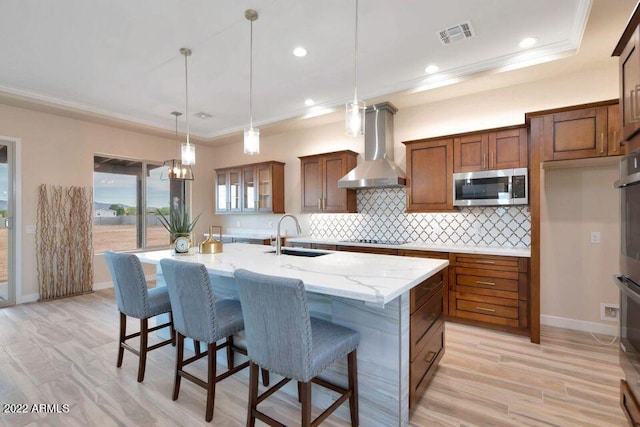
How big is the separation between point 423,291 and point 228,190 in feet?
16.5

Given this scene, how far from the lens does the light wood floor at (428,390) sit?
6.59ft

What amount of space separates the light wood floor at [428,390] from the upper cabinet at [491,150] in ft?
6.15

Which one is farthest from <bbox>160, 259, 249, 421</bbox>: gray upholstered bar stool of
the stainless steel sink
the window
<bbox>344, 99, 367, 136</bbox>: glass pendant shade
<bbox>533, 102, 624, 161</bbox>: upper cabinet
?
the window

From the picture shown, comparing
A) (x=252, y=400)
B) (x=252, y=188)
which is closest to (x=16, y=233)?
(x=252, y=188)

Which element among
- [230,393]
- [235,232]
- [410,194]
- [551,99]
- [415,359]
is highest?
[551,99]

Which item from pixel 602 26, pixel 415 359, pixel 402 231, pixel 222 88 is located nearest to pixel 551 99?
pixel 602 26

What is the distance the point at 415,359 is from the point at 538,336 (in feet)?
6.30

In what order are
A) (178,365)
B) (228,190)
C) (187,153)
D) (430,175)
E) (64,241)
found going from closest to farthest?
(178,365) < (187,153) < (430,175) < (64,241) < (228,190)

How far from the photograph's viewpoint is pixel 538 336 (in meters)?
3.08

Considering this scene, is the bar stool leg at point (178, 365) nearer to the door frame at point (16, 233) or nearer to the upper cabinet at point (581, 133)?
the upper cabinet at point (581, 133)

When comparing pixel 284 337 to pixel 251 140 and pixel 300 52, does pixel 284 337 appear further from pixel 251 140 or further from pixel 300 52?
pixel 300 52

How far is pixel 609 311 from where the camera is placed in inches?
128

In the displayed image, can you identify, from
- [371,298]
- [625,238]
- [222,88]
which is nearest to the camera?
[371,298]

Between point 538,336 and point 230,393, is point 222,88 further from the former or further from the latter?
point 538,336
